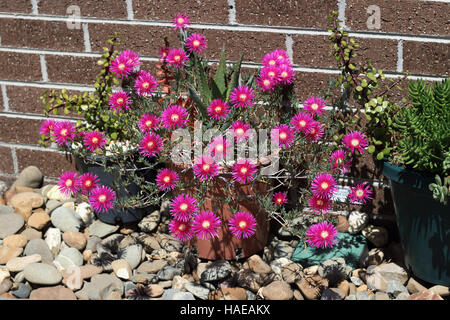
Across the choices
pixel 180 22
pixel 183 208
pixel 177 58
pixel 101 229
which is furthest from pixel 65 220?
pixel 180 22

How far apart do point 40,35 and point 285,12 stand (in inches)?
48.5

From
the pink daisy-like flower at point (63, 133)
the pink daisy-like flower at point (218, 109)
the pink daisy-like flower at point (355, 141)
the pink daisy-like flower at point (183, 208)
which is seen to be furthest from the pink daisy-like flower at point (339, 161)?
the pink daisy-like flower at point (63, 133)

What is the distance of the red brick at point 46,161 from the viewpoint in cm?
304

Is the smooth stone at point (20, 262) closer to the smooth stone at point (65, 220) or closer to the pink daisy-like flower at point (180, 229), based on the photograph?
the smooth stone at point (65, 220)

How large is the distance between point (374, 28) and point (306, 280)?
1.09 metres

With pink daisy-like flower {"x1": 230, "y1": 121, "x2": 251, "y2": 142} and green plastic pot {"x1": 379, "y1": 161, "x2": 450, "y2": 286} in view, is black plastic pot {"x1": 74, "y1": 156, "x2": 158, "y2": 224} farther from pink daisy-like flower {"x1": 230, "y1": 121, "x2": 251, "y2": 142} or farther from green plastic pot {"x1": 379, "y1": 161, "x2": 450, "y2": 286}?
green plastic pot {"x1": 379, "y1": 161, "x2": 450, "y2": 286}

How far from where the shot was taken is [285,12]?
2.49 m

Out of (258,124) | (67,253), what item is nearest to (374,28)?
(258,124)

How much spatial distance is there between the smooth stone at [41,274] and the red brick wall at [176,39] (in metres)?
0.78

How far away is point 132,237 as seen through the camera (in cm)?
268

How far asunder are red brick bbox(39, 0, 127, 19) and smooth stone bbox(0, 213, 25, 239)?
100 cm

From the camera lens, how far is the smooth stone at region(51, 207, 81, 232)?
274cm

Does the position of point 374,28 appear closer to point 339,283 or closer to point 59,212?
point 339,283

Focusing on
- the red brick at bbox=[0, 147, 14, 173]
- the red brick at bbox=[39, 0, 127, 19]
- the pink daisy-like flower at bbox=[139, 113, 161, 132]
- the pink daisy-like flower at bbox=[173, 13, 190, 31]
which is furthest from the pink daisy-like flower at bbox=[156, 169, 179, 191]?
the red brick at bbox=[0, 147, 14, 173]
